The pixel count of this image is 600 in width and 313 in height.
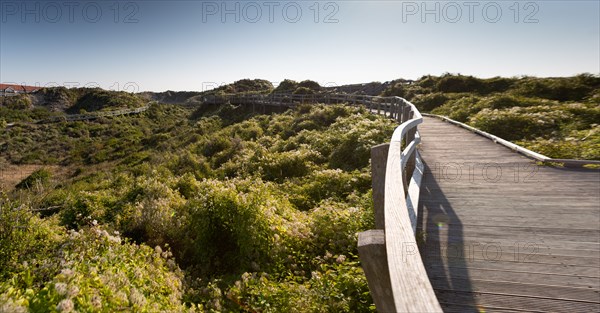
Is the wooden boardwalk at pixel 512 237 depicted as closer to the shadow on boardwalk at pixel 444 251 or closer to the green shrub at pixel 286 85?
the shadow on boardwalk at pixel 444 251

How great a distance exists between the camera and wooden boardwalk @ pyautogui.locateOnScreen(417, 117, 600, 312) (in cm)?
287

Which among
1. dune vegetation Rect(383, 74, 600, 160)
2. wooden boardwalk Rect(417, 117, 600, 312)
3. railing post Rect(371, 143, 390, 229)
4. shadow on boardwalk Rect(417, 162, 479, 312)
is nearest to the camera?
wooden boardwalk Rect(417, 117, 600, 312)

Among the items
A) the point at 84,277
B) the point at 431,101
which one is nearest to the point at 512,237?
the point at 84,277

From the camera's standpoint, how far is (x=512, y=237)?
12.6ft

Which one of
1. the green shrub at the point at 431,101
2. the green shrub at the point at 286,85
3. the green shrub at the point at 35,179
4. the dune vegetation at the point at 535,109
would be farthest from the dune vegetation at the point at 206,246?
the green shrub at the point at 286,85

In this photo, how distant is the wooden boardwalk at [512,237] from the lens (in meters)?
2.87

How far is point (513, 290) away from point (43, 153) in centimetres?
4249

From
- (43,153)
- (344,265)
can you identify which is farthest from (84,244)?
(43,153)

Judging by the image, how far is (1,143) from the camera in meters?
37.4

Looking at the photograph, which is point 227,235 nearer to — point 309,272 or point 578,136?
point 309,272

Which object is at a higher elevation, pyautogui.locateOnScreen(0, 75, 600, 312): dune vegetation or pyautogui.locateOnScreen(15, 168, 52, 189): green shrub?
pyautogui.locateOnScreen(0, 75, 600, 312): dune vegetation

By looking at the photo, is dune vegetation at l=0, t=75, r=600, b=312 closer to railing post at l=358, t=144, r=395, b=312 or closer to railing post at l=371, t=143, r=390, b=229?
railing post at l=371, t=143, r=390, b=229

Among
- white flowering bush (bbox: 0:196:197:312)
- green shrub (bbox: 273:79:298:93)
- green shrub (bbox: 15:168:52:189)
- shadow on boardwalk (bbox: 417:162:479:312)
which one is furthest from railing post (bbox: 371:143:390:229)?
green shrub (bbox: 273:79:298:93)

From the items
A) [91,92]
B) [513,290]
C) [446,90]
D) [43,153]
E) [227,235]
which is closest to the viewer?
[513,290]
